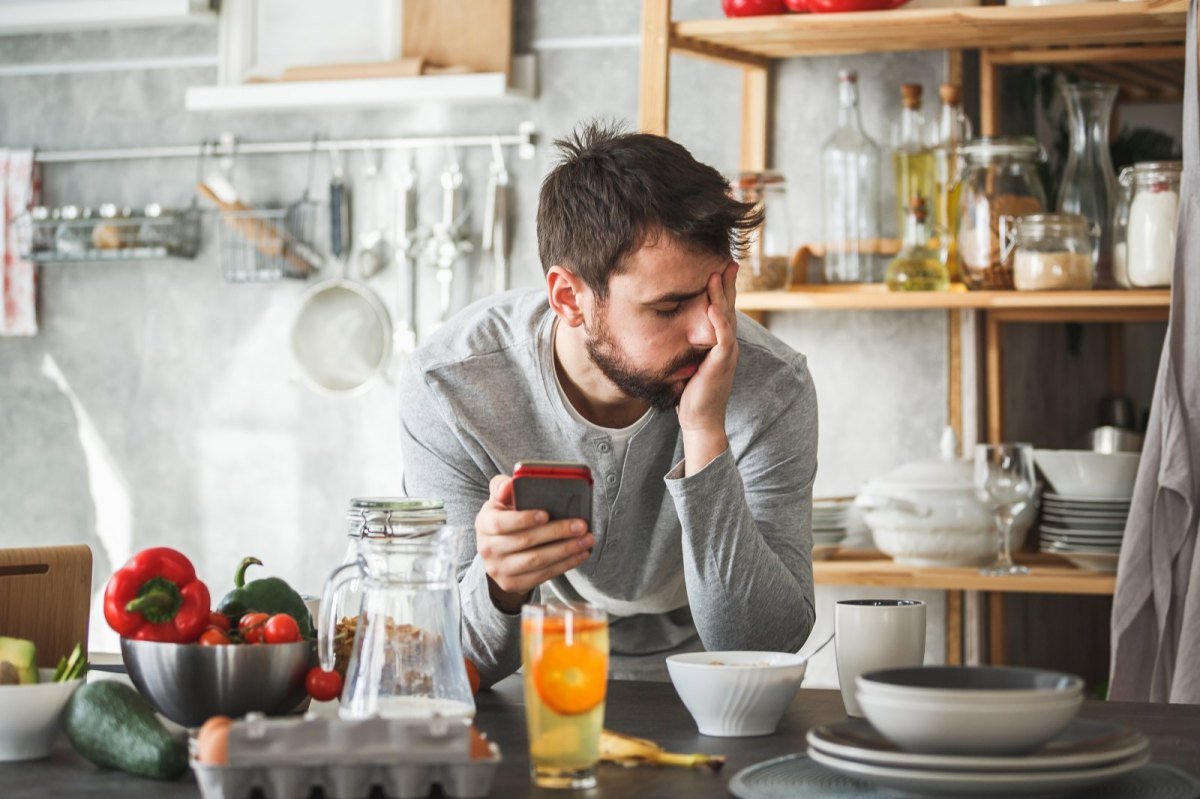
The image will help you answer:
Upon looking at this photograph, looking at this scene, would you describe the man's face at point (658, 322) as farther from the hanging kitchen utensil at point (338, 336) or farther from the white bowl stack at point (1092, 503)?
the hanging kitchen utensil at point (338, 336)

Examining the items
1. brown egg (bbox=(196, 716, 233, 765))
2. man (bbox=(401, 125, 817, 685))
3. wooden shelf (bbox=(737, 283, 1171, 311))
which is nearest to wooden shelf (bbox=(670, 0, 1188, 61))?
wooden shelf (bbox=(737, 283, 1171, 311))

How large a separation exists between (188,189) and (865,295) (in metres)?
1.88

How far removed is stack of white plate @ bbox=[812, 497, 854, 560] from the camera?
9.57 feet

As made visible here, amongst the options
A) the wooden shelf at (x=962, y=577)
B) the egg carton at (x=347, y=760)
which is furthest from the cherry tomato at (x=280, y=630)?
the wooden shelf at (x=962, y=577)

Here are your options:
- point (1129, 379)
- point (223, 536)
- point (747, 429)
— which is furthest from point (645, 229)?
point (1129, 379)

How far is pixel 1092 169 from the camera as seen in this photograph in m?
2.87

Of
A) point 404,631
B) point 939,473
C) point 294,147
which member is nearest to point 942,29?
Answer: point 939,473

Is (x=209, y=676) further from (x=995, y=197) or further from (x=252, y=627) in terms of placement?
(x=995, y=197)

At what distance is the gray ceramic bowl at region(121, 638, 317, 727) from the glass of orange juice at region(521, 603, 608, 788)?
10.7 inches

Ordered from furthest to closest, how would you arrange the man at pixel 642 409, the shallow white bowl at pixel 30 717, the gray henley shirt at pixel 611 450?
the gray henley shirt at pixel 611 450, the man at pixel 642 409, the shallow white bowl at pixel 30 717

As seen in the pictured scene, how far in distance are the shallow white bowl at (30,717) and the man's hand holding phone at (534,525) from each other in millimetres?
422

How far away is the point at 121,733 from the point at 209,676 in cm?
10

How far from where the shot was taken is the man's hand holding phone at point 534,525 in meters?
1.42

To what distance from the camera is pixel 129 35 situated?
Result: 386 cm
